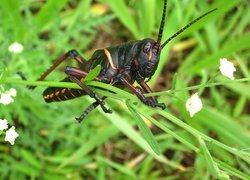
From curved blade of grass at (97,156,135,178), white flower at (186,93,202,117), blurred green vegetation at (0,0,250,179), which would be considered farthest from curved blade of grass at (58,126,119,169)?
white flower at (186,93,202,117)

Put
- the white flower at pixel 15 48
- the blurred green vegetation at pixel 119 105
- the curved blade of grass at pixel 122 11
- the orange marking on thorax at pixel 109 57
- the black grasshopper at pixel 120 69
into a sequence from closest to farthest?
1. the black grasshopper at pixel 120 69
2. the orange marking on thorax at pixel 109 57
3. the white flower at pixel 15 48
4. the blurred green vegetation at pixel 119 105
5. the curved blade of grass at pixel 122 11

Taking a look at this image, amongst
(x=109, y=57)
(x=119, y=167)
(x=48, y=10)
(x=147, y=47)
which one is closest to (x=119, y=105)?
(x=119, y=167)

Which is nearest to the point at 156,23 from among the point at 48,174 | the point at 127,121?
the point at 127,121

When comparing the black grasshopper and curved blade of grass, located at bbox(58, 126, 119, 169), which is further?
curved blade of grass, located at bbox(58, 126, 119, 169)

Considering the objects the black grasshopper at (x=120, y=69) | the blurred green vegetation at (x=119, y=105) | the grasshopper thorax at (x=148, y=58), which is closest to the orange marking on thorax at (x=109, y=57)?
the black grasshopper at (x=120, y=69)

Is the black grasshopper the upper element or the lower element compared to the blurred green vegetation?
lower

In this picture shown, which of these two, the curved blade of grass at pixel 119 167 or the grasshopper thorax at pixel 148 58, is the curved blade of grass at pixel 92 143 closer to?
the curved blade of grass at pixel 119 167

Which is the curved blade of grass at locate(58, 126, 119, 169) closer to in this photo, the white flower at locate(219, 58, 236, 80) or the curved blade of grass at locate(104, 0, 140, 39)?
the curved blade of grass at locate(104, 0, 140, 39)
